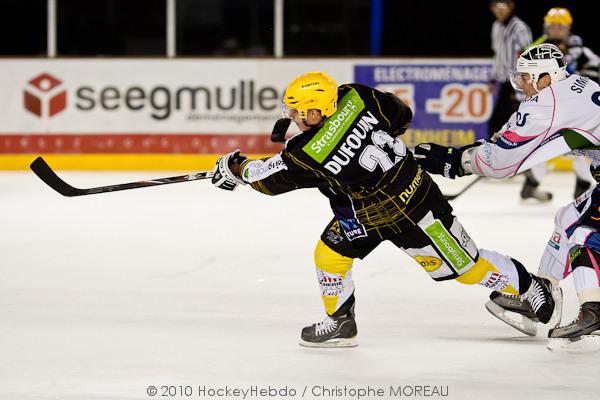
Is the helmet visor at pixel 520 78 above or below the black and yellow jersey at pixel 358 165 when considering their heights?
above

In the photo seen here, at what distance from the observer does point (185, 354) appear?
156 inches

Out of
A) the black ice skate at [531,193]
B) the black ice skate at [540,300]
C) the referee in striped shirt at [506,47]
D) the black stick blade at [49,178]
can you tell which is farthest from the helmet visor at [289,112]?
the referee in striped shirt at [506,47]

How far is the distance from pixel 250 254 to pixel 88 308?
1489 millimetres

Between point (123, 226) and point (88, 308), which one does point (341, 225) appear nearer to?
point (88, 308)

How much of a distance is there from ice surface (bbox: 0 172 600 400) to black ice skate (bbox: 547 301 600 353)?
0.18ft

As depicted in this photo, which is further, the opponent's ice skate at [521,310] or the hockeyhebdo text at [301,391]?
the opponent's ice skate at [521,310]

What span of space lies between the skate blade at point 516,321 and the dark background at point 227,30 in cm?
659

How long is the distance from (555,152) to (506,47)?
222 inches

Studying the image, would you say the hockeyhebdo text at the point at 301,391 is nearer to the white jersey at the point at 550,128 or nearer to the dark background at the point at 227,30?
the white jersey at the point at 550,128

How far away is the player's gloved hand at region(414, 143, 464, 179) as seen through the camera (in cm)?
410

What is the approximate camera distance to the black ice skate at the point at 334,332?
4.11m

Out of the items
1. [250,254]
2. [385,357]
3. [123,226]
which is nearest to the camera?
[385,357]

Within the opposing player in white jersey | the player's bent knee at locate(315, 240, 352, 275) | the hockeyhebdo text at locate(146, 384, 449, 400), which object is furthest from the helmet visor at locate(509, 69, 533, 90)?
the hockeyhebdo text at locate(146, 384, 449, 400)

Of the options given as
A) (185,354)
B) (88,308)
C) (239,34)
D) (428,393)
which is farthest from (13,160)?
(428,393)
